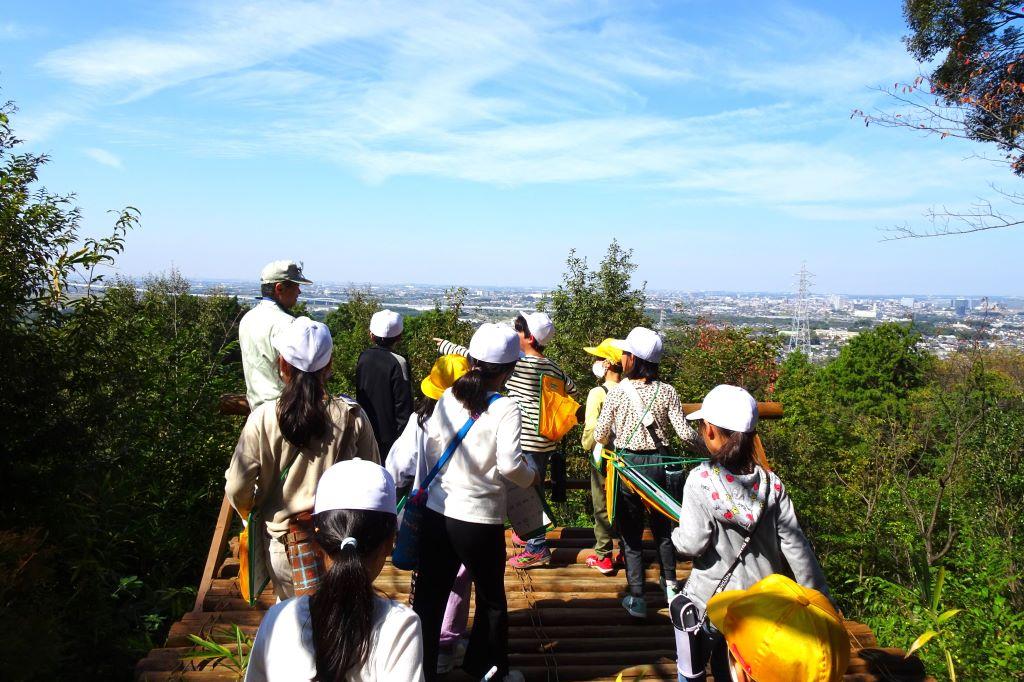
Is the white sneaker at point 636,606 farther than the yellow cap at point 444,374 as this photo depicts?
Yes

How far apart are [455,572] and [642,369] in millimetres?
1597

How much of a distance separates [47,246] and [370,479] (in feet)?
14.3

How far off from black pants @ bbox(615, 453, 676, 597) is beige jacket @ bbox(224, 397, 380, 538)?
1.83 meters

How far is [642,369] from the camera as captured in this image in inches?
153

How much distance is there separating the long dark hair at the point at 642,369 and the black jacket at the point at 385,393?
4.50ft

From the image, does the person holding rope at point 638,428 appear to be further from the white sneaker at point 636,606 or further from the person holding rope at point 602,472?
the person holding rope at point 602,472

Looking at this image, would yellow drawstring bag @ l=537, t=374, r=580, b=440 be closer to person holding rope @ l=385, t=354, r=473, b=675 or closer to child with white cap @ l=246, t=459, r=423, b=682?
person holding rope @ l=385, t=354, r=473, b=675

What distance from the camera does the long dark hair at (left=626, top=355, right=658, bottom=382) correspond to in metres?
3.88

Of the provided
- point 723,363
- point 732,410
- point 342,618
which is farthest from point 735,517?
point 723,363

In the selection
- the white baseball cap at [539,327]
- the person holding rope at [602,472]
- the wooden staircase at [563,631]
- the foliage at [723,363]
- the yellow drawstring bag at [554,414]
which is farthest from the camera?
the foliage at [723,363]

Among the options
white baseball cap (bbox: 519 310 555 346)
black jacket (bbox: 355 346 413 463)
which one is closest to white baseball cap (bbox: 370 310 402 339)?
black jacket (bbox: 355 346 413 463)

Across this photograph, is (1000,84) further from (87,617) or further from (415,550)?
(87,617)

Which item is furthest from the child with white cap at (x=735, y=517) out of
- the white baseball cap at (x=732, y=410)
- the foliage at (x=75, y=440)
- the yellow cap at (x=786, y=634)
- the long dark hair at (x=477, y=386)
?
the foliage at (x=75, y=440)

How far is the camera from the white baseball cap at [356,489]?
164 centimetres
